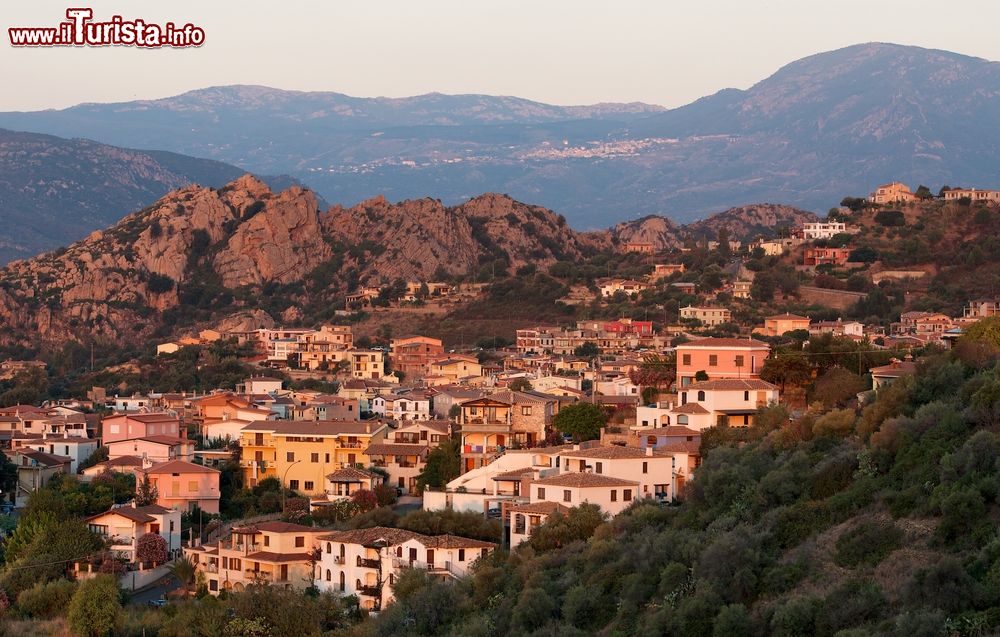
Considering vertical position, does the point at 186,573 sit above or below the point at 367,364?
above

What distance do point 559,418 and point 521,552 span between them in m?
11.7

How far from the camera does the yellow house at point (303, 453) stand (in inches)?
1975

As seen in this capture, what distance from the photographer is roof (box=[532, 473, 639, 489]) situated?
129ft

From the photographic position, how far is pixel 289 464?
50.5 m

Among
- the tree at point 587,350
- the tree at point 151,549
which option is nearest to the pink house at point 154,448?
the tree at point 151,549

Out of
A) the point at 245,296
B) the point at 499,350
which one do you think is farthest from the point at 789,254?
the point at 245,296

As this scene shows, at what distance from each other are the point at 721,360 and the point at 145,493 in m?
→ 15.2

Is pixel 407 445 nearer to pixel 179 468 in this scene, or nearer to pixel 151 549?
pixel 179 468

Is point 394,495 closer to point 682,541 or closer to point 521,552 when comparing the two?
point 521,552

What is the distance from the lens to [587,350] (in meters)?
78.6

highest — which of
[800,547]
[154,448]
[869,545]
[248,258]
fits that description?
[869,545]

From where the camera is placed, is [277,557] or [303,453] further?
[303,453]

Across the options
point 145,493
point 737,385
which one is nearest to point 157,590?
point 145,493

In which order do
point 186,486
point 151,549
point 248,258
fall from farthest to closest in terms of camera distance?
point 248,258, point 186,486, point 151,549
